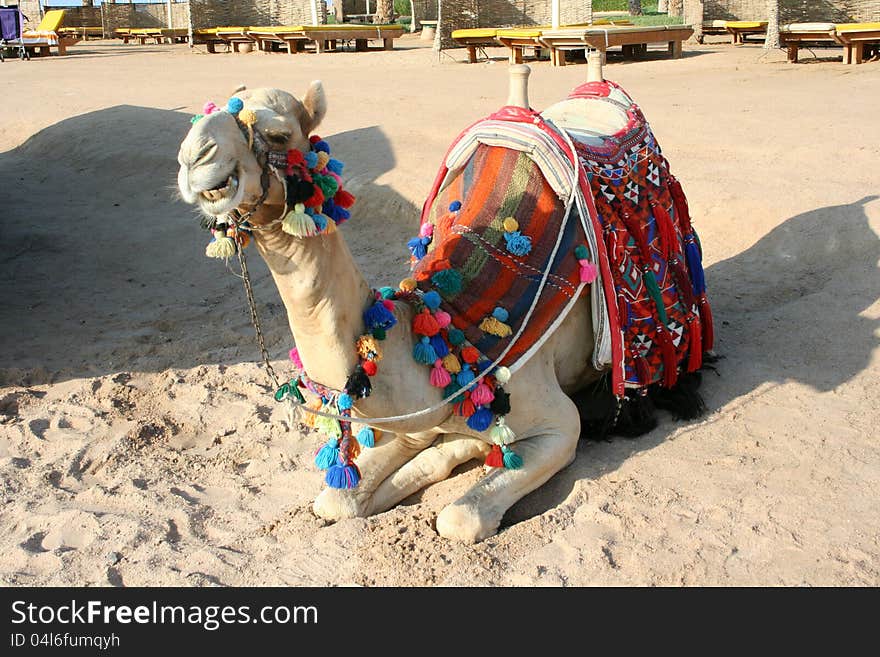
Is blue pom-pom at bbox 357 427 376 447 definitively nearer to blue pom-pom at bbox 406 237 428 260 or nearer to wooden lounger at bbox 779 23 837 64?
blue pom-pom at bbox 406 237 428 260

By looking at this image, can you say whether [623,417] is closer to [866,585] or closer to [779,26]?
[866,585]

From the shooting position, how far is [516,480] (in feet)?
11.2

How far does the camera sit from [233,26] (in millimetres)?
24719

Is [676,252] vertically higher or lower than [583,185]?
lower

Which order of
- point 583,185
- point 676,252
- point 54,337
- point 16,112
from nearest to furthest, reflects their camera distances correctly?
point 583,185, point 676,252, point 54,337, point 16,112

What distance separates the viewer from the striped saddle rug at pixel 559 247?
3451mm

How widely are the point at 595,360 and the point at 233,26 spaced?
23.3m

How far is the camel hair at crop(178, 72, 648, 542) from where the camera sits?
2406 millimetres

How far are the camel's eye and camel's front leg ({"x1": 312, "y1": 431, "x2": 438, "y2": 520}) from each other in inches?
50.7

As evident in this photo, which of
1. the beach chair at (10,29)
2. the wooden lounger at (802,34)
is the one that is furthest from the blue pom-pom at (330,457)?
the beach chair at (10,29)

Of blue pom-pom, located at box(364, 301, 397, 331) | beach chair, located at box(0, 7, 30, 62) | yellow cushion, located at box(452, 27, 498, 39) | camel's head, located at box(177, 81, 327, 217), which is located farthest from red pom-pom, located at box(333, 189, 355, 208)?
beach chair, located at box(0, 7, 30, 62)

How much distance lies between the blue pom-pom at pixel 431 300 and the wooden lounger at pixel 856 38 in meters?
11.6

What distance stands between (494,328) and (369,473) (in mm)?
773
